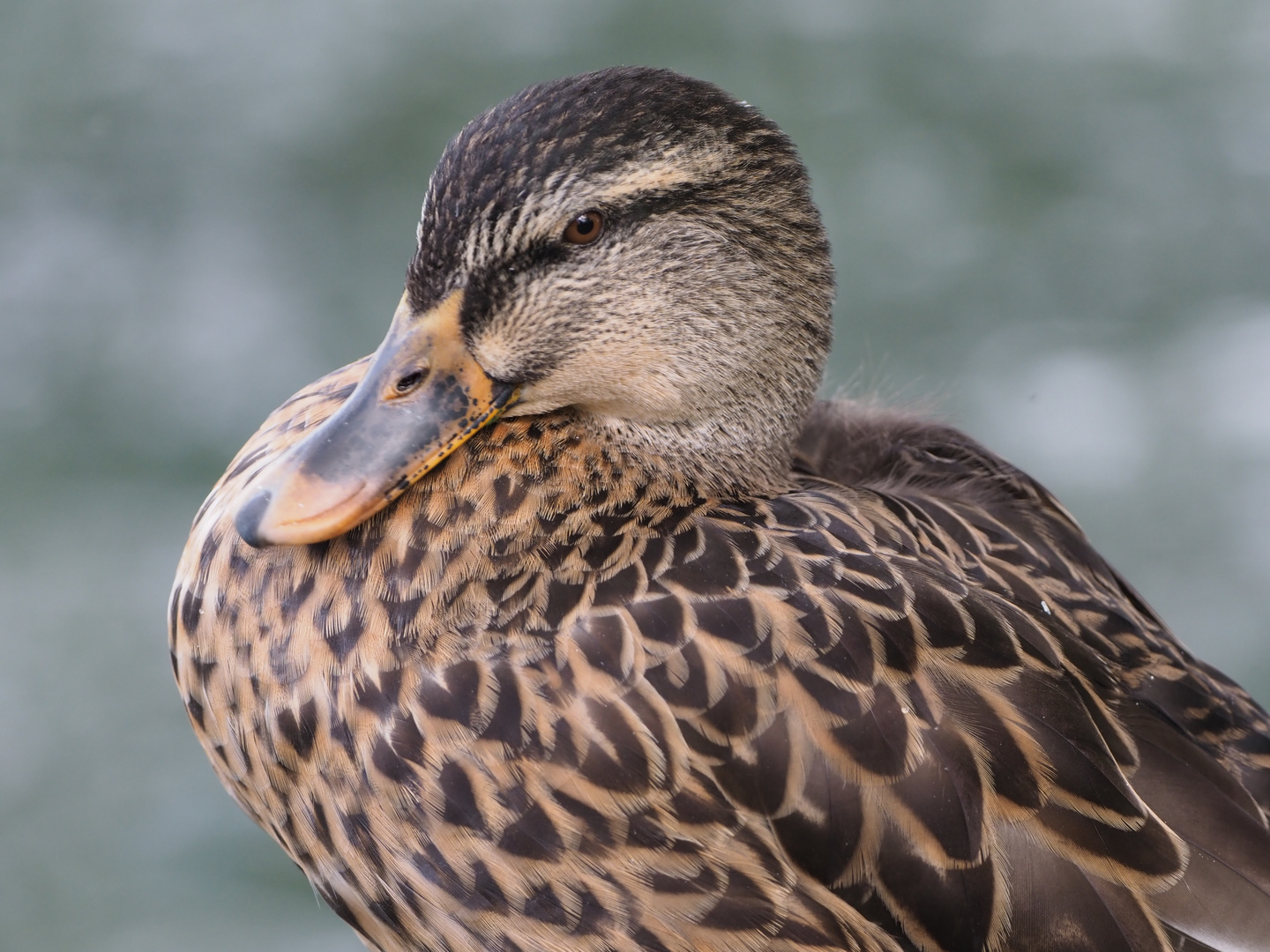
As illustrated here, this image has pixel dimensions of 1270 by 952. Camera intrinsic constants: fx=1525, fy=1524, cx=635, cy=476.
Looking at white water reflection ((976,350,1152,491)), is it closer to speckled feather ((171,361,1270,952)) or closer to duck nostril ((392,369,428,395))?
speckled feather ((171,361,1270,952))

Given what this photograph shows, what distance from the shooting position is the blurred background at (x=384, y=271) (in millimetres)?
3713

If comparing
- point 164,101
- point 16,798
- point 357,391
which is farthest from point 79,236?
point 357,391

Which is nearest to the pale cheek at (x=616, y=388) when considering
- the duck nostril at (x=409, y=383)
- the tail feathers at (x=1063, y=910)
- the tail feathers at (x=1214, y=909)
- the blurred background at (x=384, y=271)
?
the duck nostril at (x=409, y=383)

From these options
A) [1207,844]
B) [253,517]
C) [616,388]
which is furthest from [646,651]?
[1207,844]

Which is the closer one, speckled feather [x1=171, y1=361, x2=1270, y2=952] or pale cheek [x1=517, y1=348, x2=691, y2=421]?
speckled feather [x1=171, y1=361, x2=1270, y2=952]

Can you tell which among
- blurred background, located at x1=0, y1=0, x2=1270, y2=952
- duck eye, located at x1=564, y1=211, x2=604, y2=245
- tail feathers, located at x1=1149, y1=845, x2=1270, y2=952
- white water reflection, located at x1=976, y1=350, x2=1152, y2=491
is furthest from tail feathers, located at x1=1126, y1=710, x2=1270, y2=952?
white water reflection, located at x1=976, y1=350, x2=1152, y2=491

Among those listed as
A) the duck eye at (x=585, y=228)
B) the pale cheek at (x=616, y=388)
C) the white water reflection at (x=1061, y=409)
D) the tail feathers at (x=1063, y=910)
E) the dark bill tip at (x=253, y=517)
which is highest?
the white water reflection at (x=1061, y=409)

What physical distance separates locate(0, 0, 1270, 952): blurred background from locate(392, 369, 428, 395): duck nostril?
224cm

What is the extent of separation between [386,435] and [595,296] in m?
0.27

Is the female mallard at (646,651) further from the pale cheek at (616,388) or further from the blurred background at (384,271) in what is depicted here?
the blurred background at (384,271)

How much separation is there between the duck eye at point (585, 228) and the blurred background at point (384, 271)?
2214mm

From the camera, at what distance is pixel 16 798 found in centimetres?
362

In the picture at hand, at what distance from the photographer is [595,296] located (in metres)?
1.67

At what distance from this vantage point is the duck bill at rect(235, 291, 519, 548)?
1.61 metres
